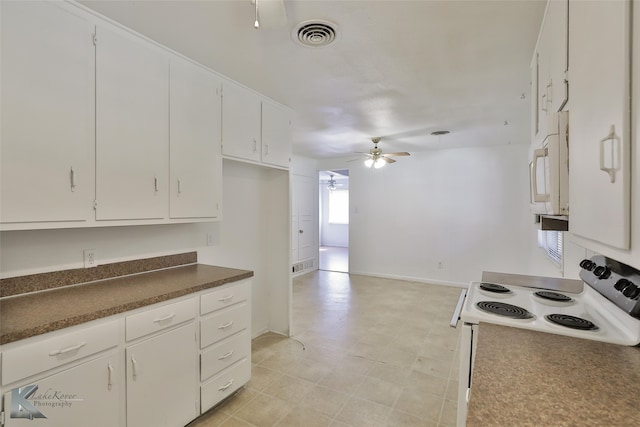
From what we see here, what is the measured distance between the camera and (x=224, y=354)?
2113mm

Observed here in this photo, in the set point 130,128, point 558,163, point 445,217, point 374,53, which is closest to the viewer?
point 558,163

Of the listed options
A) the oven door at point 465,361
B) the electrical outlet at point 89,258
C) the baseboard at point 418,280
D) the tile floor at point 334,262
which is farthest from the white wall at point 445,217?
the electrical outlet at point 89,258

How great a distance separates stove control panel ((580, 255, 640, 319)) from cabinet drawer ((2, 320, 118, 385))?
229 cm

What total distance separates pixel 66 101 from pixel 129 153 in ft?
1.28

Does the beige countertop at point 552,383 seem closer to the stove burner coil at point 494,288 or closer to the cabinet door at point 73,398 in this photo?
the stove burner coil at point 494,288

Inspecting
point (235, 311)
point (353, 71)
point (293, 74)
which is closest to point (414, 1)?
point (353, 71)

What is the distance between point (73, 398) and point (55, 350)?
0.26m

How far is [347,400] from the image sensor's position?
2.23 metres

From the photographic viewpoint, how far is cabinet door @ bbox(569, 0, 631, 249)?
68 cm

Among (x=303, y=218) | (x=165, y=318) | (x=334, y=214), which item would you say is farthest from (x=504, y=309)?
(x=334, y=214)

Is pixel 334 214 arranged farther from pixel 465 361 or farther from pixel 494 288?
pixel 465 361

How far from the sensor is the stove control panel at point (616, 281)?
3.81ft

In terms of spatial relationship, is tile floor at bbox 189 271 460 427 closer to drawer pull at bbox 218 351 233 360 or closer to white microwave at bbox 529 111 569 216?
drawer pull at bbox 218 351 233 360

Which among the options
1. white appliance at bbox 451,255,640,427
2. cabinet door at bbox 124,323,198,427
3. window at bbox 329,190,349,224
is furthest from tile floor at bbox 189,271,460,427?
window at bbox 329,190,349,224
